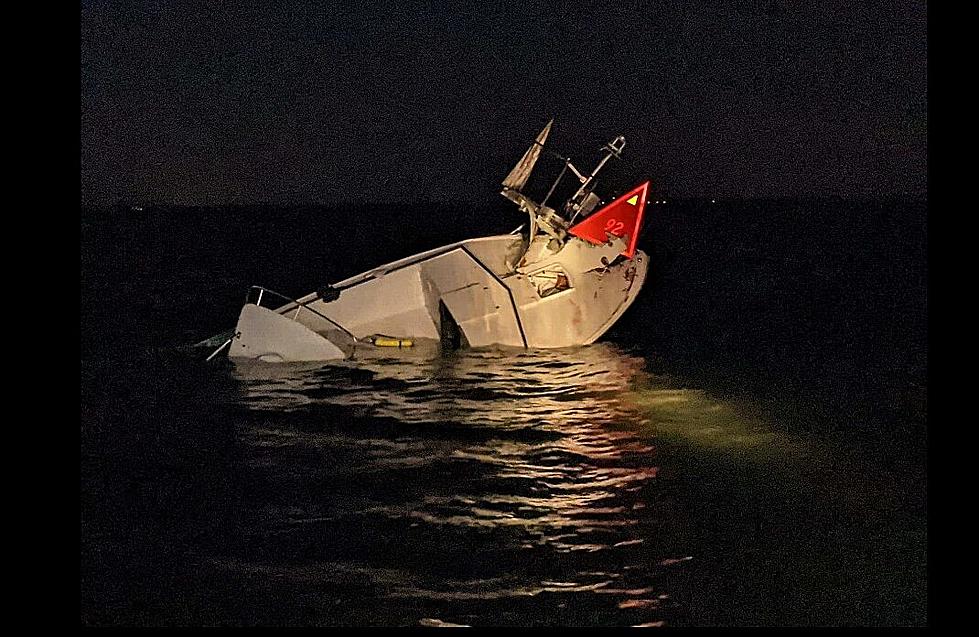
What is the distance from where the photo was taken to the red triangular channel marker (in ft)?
80.7

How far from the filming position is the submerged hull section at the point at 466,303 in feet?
78.4

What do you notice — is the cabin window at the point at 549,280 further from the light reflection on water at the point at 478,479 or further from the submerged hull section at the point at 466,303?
the light reflection on water at the point at 478,479

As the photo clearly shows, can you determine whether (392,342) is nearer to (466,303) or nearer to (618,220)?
(466,303)

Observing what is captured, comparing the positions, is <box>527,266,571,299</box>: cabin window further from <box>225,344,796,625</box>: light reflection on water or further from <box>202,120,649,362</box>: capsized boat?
<box>225,344,796,625</box>: light reflection on water

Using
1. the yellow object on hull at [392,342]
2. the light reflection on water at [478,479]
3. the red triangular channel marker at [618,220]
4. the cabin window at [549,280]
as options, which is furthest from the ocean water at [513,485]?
the red triangular channel marker at [618,220]

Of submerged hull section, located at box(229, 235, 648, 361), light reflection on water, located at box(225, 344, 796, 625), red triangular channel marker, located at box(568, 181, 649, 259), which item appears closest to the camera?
light reflection on water, located at box(225, 344, 796, 625)

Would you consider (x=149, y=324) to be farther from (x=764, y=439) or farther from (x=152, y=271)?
(x=152, y=271)

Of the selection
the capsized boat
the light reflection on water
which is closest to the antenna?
the capsized boat

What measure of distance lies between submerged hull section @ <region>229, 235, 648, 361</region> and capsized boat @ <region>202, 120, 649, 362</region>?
0.02 meters

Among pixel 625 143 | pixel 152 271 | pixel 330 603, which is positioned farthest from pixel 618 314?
pixel 152 271

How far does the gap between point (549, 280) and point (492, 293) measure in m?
1.68

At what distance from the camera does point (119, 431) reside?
60.7 feet

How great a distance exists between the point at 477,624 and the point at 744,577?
3171mm

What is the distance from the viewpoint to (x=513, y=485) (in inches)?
579
